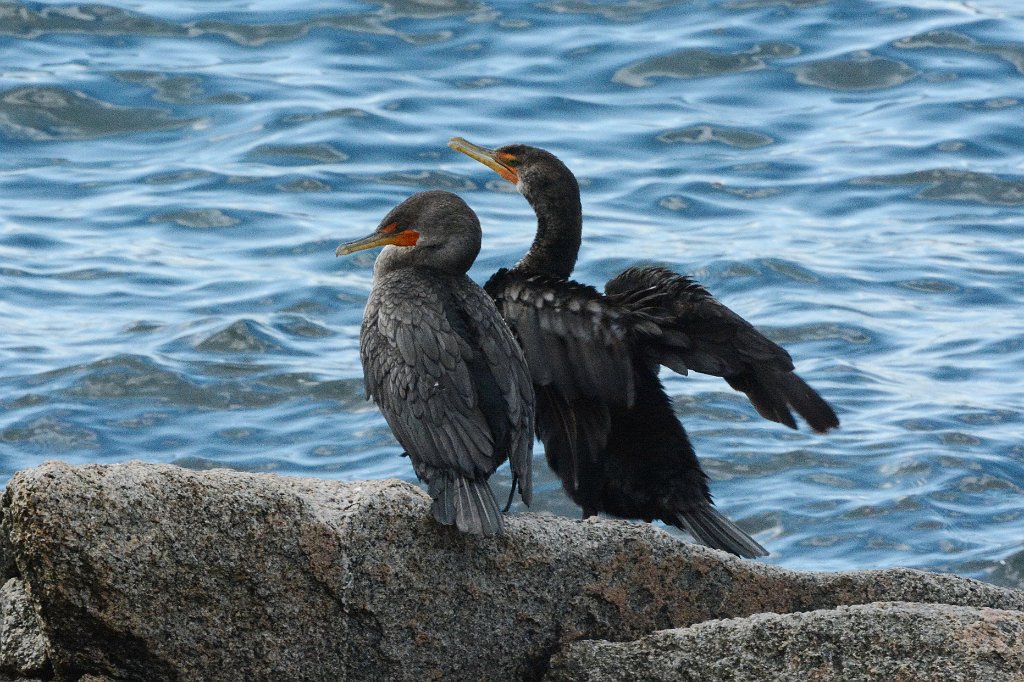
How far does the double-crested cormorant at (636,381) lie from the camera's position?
17.4 feet

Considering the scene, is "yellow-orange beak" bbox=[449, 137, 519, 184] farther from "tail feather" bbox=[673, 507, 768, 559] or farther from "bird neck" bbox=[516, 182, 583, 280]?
"tail feather" bbox=[673, 507, 768, 559]

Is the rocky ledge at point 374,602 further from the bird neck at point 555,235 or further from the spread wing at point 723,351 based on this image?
the bird neck at point 555,235

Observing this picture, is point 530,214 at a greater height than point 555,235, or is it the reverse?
point 555,235

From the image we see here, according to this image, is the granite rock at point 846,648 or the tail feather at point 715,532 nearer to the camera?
the granite rock at point 846,648

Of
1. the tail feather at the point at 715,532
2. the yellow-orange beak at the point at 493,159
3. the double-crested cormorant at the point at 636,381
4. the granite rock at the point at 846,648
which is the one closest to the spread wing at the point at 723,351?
the double-crested cormorant at the point at 636,381

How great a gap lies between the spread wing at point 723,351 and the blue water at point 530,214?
189 cm

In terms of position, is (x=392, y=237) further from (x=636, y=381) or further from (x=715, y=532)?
(x=715, y=532)

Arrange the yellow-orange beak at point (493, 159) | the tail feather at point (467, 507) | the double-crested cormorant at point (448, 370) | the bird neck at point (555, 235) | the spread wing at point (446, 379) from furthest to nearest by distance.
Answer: the yellow-orange beak at point (493, 159) < the bird neck at point (555, 235) < the spread wing at point (446, 379) < the double-crested cormorant at point (448, 370) < the tail feather at point (467, 507)

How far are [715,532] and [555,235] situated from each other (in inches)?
51.6

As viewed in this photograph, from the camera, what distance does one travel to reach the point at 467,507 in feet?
12.4

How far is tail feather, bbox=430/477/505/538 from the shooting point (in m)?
3.71

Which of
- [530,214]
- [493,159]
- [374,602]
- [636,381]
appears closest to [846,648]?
[374,602]

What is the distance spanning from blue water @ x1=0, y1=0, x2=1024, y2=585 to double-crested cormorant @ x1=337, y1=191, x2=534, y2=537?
2.90 m

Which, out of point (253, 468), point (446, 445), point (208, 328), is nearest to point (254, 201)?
point (208, 328)
